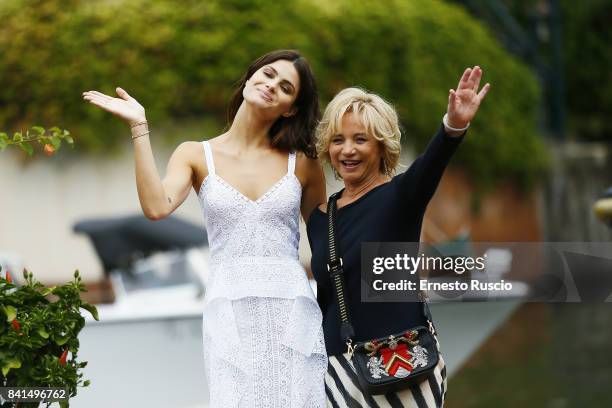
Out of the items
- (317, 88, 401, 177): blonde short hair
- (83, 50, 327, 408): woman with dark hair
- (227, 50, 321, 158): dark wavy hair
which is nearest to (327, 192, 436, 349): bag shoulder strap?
(83, 50, 327, 408): woman with dark hair

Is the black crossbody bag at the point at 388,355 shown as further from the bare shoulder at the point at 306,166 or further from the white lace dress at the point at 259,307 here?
the bare shoulder at the point at 306,166

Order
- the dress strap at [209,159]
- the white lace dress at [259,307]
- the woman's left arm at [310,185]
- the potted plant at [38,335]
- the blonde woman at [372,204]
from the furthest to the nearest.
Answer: the woman's left arm at [310,185], the dress strap at [209,159], the white lace dress at [259,307], the blonde woman at [372,204], the potted plant at [38,335]

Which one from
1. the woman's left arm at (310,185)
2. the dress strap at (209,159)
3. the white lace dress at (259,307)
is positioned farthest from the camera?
the woman's left arm at (310,185)

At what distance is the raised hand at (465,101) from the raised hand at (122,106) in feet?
3.13

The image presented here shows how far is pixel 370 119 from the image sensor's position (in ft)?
10.4

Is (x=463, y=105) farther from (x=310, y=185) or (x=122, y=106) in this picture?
(x=122, y=106)

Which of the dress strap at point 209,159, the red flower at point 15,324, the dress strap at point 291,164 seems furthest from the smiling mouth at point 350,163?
the red flower at point 15,324

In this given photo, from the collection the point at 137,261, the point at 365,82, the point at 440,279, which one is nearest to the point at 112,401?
the point at 137,261

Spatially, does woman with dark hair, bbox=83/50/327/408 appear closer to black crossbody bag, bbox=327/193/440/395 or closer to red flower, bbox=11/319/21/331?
black crossbody bag, bbox=327/193/440/395

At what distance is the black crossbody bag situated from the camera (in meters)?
3.02

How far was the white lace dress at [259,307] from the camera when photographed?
322 cm

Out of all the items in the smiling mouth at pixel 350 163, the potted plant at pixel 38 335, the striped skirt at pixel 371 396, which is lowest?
the striped skirt at pixel 371 396

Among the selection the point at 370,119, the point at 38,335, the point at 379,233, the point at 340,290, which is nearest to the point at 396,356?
the point at 340,290

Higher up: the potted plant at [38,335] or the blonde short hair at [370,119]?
the blonde short hair at [370,119]
